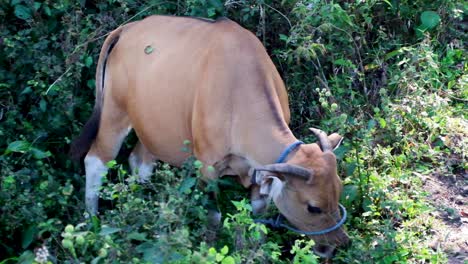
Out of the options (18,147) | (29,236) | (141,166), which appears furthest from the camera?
(141,166)

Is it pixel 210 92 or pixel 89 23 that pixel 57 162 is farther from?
pixel 210 92

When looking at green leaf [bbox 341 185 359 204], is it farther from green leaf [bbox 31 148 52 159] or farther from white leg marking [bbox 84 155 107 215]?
green leaf [bbox 31 148 52 159]

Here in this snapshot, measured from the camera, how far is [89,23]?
22.9 feet

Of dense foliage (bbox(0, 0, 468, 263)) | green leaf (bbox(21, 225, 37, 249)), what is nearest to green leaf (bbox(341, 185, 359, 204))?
dense foliage (bbox(0, 0, 468, 263))

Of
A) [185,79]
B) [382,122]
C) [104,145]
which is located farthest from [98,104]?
[382,122]

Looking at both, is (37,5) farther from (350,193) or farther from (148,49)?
(350,193)

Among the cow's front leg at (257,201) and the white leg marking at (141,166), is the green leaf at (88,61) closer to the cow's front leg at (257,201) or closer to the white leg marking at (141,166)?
the white leg marking at (141,166)

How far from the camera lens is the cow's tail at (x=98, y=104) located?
6477 mm

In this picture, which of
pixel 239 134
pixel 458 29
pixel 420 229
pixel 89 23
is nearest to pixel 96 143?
pixel 89 23

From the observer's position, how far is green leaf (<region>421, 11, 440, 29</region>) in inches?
297

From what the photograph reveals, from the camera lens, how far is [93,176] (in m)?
6.58

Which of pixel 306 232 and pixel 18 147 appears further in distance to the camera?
pixel 18 147

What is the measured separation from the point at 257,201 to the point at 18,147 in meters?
1.95

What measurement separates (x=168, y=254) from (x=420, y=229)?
2.28 metres
